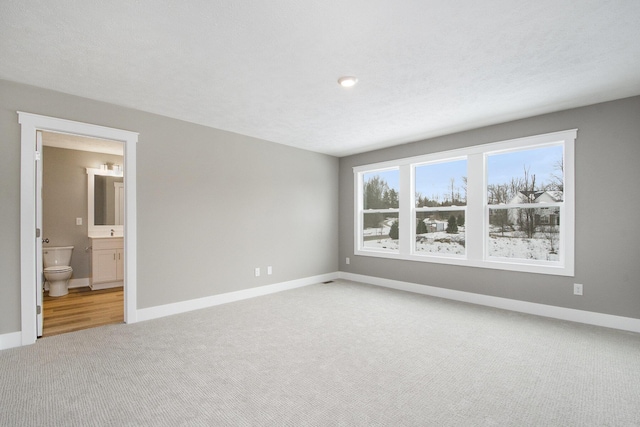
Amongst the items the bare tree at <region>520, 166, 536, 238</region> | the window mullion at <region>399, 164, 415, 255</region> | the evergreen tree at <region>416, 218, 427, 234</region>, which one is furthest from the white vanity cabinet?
the bare tree at <region>520, 166, 536, 238</region>

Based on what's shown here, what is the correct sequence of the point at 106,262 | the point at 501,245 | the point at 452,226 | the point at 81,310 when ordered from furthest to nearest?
the point at 106,262
the point at 452,226
the point at 501,245
the point at 81,310

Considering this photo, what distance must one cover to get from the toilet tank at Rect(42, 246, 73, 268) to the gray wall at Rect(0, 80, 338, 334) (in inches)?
106

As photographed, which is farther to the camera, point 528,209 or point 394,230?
point 394,230

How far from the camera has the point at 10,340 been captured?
2.92 metres

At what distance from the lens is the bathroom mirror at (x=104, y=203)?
5.70 metres

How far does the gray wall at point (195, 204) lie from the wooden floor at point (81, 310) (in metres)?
0.54

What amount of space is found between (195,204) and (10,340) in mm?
2232

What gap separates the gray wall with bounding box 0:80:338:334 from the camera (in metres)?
2.96

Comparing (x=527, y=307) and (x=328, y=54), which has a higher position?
(x=328, y=54)

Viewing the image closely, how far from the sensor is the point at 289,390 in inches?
85.9

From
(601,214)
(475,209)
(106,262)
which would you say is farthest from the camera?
(106,262)

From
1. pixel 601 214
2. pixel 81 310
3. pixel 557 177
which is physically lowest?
pixel 81 310

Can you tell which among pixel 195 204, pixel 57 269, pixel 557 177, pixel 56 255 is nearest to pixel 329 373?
pixel 195 204

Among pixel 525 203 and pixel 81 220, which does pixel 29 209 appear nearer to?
pixel 81 220
